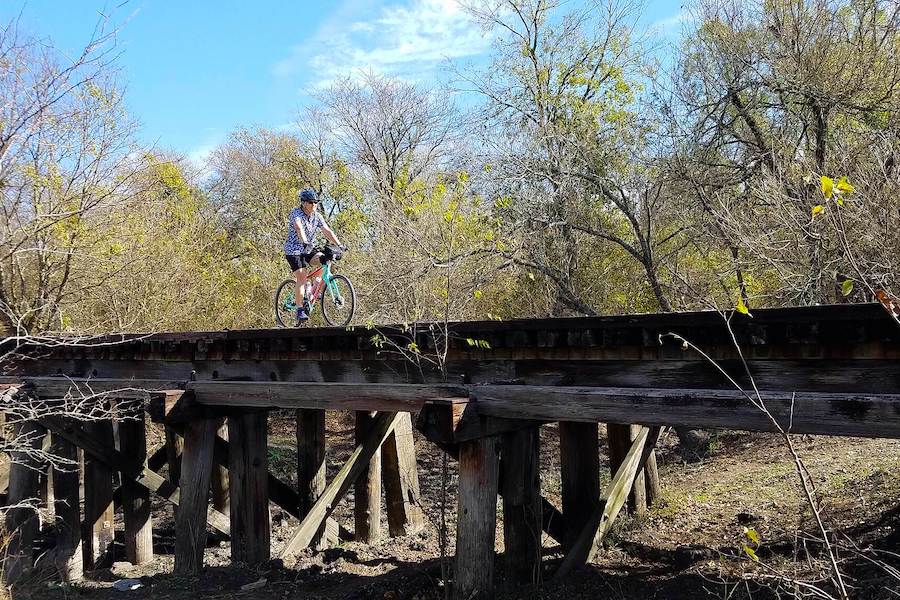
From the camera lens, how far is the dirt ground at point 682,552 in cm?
598

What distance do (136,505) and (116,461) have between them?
1.97 ft

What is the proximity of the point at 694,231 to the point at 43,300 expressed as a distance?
1052 centimetres

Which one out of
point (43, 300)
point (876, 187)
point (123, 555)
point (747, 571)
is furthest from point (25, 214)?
point (876, 187)

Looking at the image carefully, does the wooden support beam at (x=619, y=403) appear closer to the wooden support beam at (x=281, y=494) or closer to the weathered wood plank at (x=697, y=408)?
the weathered wood plank at (x=697, y=408)

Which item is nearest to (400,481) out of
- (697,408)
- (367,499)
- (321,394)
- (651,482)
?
(367,499)

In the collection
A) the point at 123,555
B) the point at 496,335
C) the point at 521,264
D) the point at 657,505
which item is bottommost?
the point at 123,555

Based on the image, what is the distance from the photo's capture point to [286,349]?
21.1 feet

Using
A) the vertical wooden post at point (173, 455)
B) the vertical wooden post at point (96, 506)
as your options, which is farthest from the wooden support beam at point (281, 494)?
the vertical wooden post at point (173, 455)

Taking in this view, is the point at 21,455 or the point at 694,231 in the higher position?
the point at 694,231

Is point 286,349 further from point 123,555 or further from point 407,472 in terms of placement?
point 123,555

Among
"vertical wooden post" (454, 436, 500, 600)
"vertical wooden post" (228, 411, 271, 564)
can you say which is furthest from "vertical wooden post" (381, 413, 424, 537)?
"vertical wooden post" (454, 436, 500, 600)

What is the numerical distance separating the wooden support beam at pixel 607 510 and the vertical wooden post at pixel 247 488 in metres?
2.85

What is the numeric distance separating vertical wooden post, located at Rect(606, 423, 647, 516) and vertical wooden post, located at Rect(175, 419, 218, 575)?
13.4 feet

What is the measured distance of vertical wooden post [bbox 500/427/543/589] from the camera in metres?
5.64
